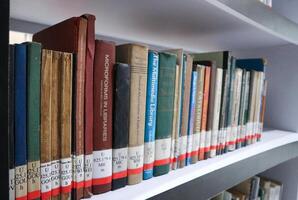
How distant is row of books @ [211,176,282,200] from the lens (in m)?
0.98

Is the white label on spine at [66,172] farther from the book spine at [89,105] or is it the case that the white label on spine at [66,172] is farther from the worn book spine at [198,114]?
the worn book spine at [198,114]

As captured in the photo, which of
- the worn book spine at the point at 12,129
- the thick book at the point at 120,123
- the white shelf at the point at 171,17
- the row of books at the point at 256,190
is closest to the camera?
the worn book spine at the point at 12,129

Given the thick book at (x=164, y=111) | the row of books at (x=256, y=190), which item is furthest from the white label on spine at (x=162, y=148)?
the row of books at (x=256, y=190)

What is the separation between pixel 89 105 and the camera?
0.38 meters

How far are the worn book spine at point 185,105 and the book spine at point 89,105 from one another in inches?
9.1

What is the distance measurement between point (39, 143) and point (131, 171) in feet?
0.61

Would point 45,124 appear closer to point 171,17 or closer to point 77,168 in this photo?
point 77,168

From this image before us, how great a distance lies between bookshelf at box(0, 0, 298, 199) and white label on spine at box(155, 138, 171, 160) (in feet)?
0.15

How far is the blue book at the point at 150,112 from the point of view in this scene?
46cm

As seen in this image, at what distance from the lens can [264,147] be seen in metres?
0.77

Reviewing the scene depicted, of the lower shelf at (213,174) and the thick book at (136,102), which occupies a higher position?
the thick book at (136,102)

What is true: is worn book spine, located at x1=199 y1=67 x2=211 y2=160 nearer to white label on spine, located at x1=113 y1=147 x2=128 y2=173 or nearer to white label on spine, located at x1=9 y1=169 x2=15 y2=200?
white label on spine, located at x1=113 y1=147 x2=128 y2=173

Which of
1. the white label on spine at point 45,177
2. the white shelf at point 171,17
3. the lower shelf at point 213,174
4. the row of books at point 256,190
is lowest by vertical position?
the row of books at point 256,190

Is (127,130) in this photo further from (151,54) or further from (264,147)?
(264,147)
